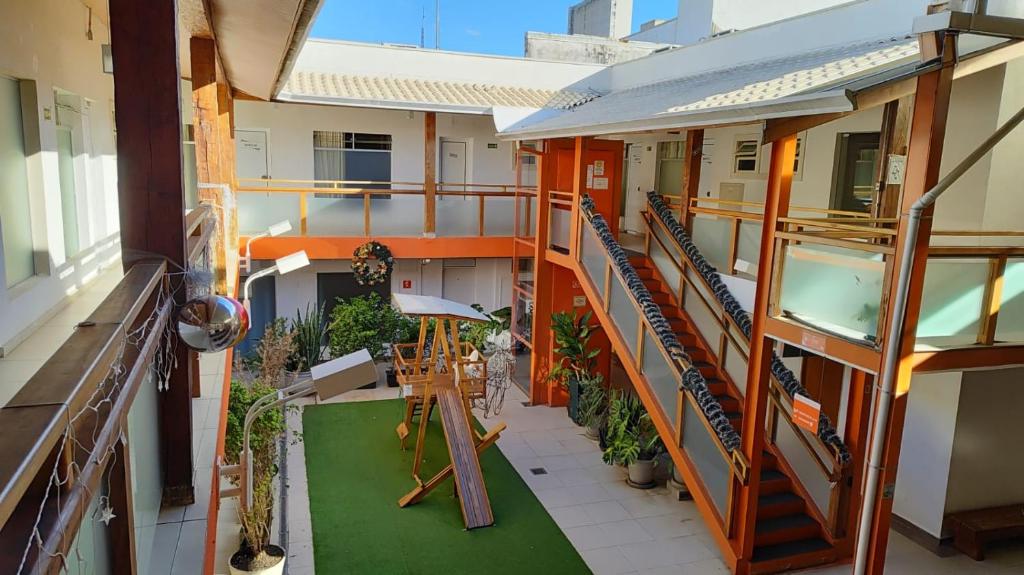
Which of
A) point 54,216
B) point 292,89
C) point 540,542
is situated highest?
point 292,89

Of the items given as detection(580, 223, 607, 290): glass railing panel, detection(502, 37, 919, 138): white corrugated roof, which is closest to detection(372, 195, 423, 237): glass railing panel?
detection(502, 37, 919, 138): white corrugated roof

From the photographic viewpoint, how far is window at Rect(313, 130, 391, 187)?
14.7 m

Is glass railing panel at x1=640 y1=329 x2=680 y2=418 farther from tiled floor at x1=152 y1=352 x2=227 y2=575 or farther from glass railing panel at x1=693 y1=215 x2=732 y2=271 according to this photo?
tiled floor at x1=152 y1=352 x2=227 y2=575

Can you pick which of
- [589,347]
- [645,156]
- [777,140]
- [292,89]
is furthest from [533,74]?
[777,140]

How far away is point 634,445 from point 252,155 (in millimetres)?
9730

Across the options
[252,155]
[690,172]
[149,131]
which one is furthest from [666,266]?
[252,155]

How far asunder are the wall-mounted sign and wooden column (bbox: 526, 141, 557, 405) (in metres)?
6.26

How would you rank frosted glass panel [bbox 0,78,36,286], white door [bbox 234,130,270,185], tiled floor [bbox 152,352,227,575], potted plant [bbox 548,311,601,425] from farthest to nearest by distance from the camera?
1. white door [bbox 234,130,270,185]
2. potted plant [bbox 548,311,601,425]
3. frosted glass panel [bbox 0,78,36,286]
4. tiled floor [bbox 152,352,227,575]

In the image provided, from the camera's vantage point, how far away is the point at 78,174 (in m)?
7.03

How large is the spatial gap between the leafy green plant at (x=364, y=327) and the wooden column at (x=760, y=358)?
25.1ft

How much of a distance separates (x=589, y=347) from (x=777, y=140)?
6.38 m

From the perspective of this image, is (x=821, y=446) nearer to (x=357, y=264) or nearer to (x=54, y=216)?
Answer: (x=54, y=216)

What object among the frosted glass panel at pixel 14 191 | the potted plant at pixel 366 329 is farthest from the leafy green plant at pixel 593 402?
the frosted glass panel at pixel 14 191

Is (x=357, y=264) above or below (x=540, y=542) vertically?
above
